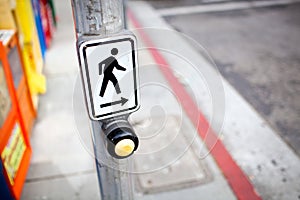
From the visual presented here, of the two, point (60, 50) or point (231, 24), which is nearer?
point (60, 50)

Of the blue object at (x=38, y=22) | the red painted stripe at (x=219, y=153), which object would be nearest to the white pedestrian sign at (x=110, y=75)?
the red painted stripe at (x=219, y=153)

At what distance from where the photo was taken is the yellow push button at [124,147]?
52.5 inches

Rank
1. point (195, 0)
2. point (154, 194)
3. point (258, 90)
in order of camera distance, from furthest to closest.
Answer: point (195, 0) → point (258, 90) → point (154, 194)

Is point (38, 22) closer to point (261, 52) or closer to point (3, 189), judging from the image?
point (3, 189)

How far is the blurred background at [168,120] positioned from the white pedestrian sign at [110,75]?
0.45ft

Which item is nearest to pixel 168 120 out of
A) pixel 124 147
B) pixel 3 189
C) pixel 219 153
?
pixel 219 153

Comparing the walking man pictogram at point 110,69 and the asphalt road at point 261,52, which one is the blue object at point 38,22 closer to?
the asphalt road at point 261,52

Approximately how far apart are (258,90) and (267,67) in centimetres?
91

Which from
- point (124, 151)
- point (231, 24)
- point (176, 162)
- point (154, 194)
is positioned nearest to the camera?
point (124, 151)

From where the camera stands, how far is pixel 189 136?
3670 mm

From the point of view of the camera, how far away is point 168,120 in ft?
12.8

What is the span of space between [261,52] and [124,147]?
537 cm

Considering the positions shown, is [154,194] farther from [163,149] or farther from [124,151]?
[124,151]

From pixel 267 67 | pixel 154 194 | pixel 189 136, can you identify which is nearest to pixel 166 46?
pixel 267 67
